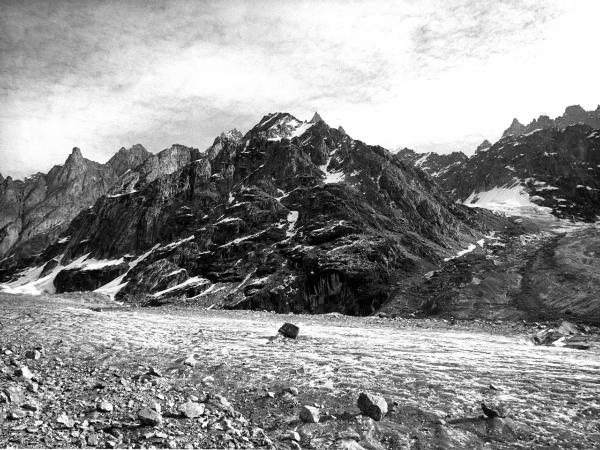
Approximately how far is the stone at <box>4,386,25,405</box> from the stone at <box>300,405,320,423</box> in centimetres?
774

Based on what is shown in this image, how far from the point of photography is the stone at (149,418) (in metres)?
10.7

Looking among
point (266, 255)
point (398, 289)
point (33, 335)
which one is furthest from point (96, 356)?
point (266, 255)

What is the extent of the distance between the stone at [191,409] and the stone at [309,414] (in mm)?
2990

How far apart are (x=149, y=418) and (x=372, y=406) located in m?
6.54

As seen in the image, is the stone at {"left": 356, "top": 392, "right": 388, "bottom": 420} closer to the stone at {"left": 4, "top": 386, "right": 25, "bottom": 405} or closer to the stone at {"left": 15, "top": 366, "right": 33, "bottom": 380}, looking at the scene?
the stone at {"left": 4, "top": 386, "right": 25, "bottom": 405}

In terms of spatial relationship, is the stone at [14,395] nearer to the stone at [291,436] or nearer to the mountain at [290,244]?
the stone at [291,436]

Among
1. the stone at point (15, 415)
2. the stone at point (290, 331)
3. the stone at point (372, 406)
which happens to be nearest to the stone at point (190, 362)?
the stone at point (15, 415)

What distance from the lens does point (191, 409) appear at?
470 inches

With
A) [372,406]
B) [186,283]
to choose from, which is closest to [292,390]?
[372,406]

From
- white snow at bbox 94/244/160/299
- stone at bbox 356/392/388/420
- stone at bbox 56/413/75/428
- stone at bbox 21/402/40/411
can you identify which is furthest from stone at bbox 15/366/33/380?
white snow at bbox 94/244/160/299

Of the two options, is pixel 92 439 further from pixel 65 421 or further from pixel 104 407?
pixel 104 407

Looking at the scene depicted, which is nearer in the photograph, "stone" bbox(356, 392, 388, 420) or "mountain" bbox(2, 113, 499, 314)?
"stone" bbox(356, 392, 388, 420)

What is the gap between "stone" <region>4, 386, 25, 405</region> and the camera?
10836mm

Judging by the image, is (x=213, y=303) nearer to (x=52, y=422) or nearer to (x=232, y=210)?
(x=232, y=210)
